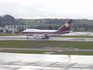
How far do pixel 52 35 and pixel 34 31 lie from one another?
6.53 metres

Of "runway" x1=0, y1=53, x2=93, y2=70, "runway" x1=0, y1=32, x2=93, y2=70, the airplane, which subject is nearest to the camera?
"runway" x1=0, y1=53, x2=93, y2=70

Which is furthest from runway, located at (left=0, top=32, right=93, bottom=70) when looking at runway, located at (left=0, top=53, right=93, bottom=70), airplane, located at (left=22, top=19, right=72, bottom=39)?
airplane, located at (left=22, top=19, right=72, bottom=39)

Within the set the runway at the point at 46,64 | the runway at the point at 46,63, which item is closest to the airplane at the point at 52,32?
the runway at the point at 46,63

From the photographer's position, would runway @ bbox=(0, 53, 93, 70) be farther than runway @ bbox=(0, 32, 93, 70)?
No

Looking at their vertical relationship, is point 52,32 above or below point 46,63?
above

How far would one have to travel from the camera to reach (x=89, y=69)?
839 inches

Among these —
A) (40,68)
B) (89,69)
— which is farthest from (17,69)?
(89,69)

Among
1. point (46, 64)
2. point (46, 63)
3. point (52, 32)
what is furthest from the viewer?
point (52, 32)

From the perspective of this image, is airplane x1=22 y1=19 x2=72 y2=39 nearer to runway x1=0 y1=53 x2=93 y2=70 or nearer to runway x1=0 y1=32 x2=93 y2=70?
runway x1=0 y1=32 x2=93 y2=70

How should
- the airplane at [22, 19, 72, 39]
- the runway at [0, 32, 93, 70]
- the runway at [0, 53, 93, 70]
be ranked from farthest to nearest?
the airplane at [22, 19, 72, 39]
the runway at [0, 32, 93, 70]
the runway at [0, 53, 93, 70]

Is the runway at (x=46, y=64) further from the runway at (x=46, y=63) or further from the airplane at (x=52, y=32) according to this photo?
the airplane at (x=52, y=32)

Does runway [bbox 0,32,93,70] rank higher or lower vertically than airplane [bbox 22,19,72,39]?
lower

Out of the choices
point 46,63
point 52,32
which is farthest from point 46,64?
point 52,32

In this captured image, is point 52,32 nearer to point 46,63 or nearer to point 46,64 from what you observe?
point 46,63
